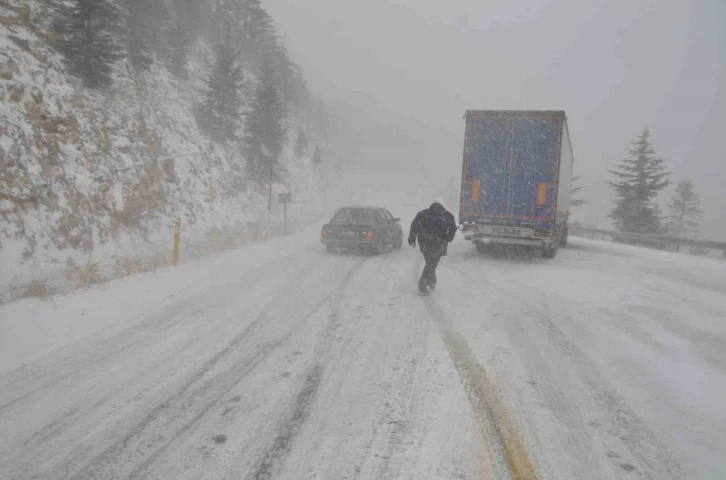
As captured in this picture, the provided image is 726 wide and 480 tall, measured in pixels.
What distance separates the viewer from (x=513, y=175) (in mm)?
10844

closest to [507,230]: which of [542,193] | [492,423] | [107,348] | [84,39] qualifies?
[542,193]

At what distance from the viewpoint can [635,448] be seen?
3006mm

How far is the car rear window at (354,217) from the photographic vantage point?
12414 mm

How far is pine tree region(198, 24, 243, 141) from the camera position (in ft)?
69.8

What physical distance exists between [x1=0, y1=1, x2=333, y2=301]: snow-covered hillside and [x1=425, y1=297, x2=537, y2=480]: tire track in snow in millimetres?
7100

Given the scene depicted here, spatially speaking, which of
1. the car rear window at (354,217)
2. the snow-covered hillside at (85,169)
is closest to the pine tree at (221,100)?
the snow-covered hillside at (85,169)

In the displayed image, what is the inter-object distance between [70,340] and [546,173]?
10.7 meters

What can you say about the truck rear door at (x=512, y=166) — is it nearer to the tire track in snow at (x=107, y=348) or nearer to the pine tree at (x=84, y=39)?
the tire track in snow at (x=107, y=348)

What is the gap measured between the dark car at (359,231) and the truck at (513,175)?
257 centimetres

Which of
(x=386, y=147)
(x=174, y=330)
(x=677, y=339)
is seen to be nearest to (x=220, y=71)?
(x=174, y=330)

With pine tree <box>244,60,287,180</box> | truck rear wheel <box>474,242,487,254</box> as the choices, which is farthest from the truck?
pine tree <box>244,60,287,180</box>

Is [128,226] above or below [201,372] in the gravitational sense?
above

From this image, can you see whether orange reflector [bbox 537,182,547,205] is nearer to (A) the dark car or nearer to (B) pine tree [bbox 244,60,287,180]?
(A) the dark car

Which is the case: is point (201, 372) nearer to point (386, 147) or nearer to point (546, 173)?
point (546, 173)
